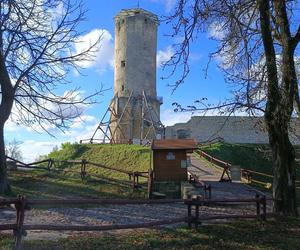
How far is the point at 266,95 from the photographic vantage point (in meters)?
14.4

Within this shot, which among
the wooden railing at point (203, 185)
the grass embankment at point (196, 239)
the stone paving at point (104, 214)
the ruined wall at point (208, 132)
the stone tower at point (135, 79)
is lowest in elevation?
the grass embankment at point (196, 239)

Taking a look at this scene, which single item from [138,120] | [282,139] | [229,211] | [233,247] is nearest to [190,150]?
[229,211]

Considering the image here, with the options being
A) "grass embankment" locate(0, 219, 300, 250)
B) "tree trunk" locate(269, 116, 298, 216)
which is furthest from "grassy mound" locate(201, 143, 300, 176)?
"grass embankment" locate(0, 219, 300, 250)

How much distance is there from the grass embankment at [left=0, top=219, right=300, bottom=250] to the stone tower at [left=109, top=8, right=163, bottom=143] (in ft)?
152

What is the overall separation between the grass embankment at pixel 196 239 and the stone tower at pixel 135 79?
46.3 m

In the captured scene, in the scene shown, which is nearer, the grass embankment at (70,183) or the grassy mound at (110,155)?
the grass embankment at (70,183)

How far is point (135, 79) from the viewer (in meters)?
59.3

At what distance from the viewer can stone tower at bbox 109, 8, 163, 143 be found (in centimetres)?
5944

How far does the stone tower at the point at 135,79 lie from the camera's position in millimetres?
59438

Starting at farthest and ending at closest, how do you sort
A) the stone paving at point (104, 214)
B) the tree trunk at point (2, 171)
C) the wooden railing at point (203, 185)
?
the wooden railing at point (203, 185)
the tree trunk at point (2, 171)
the stone paving at point (104, 214)

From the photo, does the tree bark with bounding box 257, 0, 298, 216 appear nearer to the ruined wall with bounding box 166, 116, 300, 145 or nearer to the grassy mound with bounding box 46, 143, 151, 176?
the grassy mound with bounding box 46, 143, 151, 176

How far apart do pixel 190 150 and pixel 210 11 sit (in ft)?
36.2

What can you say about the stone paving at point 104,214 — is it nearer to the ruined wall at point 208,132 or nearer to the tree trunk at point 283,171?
the tree trunk at point 283,171

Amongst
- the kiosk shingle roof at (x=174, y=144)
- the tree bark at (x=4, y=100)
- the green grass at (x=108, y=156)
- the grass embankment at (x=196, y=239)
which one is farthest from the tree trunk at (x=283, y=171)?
the green grass at (x=108, y=156)
